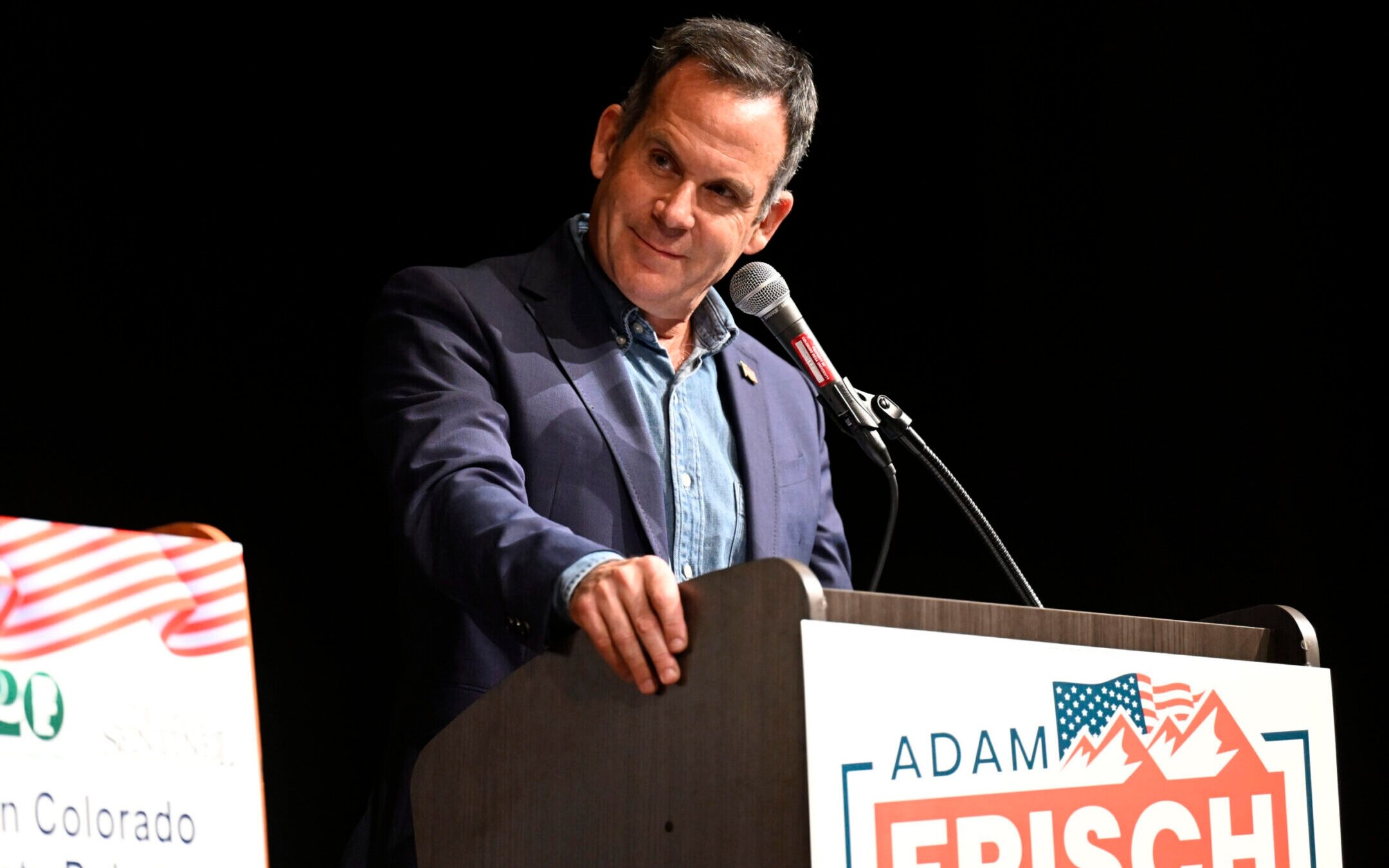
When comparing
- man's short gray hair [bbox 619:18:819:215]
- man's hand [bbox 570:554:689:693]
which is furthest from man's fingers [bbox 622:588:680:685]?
man's short gray hair [bbox 619:18:819:215]

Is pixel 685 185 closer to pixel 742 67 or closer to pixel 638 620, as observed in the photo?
pixel 742 67

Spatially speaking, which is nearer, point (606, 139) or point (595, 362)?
point (595, 362)

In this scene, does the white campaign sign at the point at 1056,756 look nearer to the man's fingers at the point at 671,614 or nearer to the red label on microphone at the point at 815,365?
the man's fingers at the point at 671,614

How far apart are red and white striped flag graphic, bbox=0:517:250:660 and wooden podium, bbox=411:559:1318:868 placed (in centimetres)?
25

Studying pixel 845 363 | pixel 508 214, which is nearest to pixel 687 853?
pixel 508 214

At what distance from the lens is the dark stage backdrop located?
238 centimetres

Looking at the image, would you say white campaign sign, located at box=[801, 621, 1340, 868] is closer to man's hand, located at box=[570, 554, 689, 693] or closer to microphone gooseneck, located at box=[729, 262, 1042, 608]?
man's hand, located at box=[570, 554, 689, 693]

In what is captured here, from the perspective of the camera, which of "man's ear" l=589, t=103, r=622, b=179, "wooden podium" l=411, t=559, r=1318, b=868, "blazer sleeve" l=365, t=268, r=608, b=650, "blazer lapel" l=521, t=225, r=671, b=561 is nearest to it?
"wooden podium" l=411, t=559, r=1318, b=868

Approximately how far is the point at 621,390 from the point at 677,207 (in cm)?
28

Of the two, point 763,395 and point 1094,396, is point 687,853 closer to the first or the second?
point 763,395

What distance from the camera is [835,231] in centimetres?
318

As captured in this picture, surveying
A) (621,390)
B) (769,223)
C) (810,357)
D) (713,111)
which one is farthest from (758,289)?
(769,223)

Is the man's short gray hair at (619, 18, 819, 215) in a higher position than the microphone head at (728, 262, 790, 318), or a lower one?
higher

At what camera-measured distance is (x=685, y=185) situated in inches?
82.8
